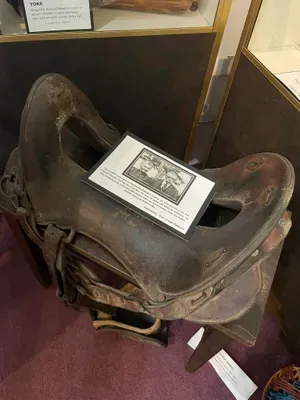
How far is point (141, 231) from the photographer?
837 millimetres

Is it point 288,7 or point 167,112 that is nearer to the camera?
point 288,7

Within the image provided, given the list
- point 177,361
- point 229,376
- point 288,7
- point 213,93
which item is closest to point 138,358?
point 177,361

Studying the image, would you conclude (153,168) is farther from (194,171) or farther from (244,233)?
(244,233)

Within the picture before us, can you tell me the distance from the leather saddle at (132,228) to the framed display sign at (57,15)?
201 millimetres

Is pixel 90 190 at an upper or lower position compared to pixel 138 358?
upper

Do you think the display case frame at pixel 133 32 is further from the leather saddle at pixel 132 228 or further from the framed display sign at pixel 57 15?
the leather saddle at pixel 132 228

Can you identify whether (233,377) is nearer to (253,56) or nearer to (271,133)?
(271,133)

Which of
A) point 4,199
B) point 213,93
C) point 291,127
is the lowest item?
point 4,199

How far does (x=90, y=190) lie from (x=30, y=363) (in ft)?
2.07

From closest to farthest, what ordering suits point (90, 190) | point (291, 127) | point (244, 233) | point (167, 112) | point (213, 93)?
point (244, 233)
point (90, 190)
point (291, 127)
point (167, 112)
point (213, 93)

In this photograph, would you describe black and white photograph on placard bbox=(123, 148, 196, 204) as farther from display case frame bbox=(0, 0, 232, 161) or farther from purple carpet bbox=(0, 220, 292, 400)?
purple carpet bbox=(0, 220, 292, 400)

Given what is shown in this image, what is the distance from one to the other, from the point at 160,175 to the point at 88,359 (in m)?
0.64

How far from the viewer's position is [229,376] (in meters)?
1.18

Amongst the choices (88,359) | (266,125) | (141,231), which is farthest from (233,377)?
(266,125)
